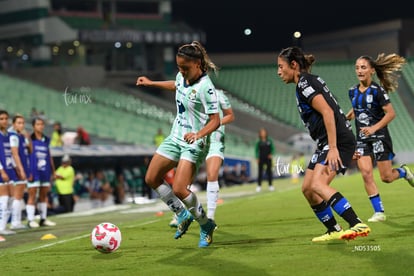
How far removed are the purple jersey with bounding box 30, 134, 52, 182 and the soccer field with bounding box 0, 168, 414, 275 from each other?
4.29ft

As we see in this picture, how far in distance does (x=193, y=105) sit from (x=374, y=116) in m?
3.54

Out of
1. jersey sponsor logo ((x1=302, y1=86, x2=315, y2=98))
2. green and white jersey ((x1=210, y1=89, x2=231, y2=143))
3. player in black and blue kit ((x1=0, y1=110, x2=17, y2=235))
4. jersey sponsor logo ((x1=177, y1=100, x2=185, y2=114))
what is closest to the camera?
jersey sponsor logo ((x1=302, y1=86, x2=315, y2=98))

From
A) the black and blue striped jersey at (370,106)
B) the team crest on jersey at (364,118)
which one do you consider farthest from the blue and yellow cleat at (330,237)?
the team crest on jersey at (364,118)

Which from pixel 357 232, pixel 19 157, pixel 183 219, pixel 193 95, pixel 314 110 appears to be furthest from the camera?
pixel 19 157

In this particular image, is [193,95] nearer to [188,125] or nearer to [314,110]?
[188,125]

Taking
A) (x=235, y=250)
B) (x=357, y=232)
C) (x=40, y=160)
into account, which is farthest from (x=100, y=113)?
(x=357, y=232)

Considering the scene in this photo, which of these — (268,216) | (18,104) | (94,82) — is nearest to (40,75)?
(94,82)

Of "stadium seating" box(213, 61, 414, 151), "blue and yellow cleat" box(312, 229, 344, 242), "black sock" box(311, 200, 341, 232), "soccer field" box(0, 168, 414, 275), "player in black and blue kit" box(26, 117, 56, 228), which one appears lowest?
"soccer field" box(0, 168, 414, 275)

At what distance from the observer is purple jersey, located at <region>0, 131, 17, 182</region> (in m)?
15.7

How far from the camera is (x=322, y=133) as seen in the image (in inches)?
392

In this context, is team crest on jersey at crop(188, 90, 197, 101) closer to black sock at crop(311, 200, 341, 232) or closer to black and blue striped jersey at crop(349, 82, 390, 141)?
black sock at crop(311, 200, 341, 232)

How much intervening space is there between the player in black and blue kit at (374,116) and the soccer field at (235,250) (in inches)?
26.7

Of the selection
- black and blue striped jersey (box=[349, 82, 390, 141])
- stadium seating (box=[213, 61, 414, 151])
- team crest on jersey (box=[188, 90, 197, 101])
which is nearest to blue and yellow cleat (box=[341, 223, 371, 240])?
team crest on jersey (box=[188, 90, 197, 101])

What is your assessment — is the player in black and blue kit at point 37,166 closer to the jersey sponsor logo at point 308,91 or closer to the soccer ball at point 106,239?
the soccer ball at point 106,239
